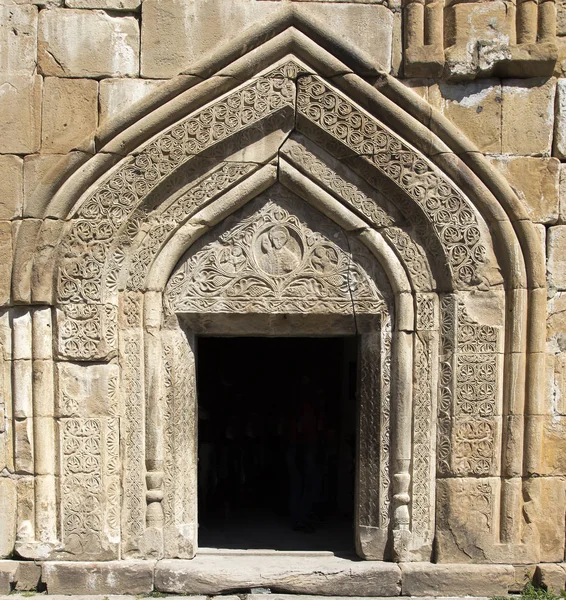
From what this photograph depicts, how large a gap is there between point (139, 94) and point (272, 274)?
1.61 meters

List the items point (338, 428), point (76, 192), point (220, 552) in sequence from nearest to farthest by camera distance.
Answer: point (76, 192) → point (220, 552) → point (338, 428)

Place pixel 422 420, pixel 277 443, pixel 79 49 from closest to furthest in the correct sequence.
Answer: pixel 79 49
pixel 422 420
pixel 277 443

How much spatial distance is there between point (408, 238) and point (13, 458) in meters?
3.31

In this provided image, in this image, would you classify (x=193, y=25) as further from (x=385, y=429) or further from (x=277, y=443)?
(x=277, y=443)

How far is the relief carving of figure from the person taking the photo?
5191mm

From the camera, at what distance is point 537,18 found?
5055 millimetres

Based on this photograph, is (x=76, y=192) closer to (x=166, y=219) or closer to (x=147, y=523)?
(x=166, y=219)

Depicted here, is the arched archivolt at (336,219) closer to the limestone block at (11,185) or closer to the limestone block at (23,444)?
the limestone block at (11,185)

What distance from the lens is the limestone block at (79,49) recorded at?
16.3 ft

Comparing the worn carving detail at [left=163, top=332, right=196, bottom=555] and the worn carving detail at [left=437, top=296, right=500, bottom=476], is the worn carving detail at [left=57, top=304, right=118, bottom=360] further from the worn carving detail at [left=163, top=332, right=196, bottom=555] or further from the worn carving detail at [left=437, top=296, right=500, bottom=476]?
the worn carving detail at [left=437, top=296, right=500, bottom=476]

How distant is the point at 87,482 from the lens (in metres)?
5.03

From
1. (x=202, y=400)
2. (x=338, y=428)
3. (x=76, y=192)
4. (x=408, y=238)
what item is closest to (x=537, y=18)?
(x=408, y=238)

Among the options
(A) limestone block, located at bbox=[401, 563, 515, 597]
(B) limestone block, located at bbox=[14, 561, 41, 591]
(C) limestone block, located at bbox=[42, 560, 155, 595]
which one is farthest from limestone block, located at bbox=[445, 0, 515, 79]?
(B) limestone block, located at bbox=[14, 561, 41, 591]

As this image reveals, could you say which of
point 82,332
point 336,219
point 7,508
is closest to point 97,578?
point 7,508
